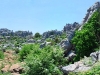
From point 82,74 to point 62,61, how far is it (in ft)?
30.9

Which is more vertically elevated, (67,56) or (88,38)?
(88,38)

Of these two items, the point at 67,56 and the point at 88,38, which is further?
the point at 67,56

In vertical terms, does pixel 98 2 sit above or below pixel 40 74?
above

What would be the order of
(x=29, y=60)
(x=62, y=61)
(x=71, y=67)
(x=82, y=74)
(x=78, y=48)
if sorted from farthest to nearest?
(x=78, y=48) < (x=62, y=61) < (x=29, y=60) < (x=71, y=67) < (x=82, y=74)

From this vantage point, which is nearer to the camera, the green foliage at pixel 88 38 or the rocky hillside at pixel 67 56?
the rocky hillside at pixel 67 56

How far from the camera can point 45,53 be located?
21219 mm

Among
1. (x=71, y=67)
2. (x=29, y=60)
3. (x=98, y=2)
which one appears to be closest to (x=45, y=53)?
(x=29, y=60)

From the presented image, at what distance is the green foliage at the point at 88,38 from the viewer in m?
27.0

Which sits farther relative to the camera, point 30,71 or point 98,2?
point 98,2

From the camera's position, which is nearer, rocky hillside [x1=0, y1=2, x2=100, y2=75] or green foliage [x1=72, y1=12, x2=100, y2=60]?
rocky hillside [x1=0, y1=2, x2=100, y2=75]

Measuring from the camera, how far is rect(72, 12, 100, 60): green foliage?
27.0 meters

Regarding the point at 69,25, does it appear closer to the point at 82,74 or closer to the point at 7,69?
the point at 7,69

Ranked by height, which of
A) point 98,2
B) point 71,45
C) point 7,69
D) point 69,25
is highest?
point 69,25

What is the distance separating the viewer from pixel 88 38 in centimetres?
2738
